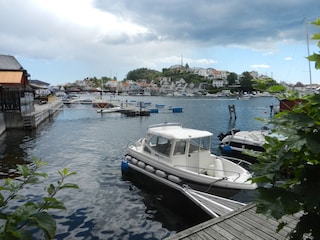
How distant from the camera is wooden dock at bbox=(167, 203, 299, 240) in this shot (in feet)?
17.0

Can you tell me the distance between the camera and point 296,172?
183 cm

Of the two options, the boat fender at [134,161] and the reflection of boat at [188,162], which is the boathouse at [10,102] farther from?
the reflection of boat at [188,162]

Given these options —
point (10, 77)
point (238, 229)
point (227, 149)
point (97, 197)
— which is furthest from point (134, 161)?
point (10, 77)

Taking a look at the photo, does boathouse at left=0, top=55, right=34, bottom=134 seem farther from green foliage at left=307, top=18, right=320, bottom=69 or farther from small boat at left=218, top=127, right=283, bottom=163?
green foliage at left=307, top=18, right=320, bottom=69

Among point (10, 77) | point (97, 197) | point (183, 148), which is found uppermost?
point (10, 77)

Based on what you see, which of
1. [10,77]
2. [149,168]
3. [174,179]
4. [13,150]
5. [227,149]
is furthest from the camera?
[10,77]

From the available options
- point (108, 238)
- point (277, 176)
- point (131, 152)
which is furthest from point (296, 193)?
point (131, 152)

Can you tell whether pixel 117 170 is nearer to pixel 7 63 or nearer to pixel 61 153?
pixel 61 153

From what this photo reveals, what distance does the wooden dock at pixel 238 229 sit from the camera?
17.0 feet

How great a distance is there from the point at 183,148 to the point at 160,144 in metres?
1.35

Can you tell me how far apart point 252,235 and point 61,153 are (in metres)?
17.6

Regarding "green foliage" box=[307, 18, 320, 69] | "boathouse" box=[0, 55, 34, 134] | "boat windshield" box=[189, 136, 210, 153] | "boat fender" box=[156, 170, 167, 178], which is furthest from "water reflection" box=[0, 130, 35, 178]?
"green foliage" box=[307, 18, 320, 69]

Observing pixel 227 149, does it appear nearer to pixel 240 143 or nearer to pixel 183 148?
pixel 240 143

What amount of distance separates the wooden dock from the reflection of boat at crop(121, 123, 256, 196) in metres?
4.07
